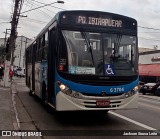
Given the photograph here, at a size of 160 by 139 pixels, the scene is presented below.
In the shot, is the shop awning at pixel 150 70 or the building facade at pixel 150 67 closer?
the shop awning at pixel 150 70

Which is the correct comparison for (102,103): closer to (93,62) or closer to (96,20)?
(93,62)

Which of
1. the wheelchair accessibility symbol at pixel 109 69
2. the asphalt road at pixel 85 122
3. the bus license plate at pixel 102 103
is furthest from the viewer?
the wheelchair accessibility symbol at pixel 109 69

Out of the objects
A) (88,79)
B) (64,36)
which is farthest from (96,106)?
(64,36)

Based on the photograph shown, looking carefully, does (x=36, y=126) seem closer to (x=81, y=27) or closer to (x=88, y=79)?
(x=88, y=79)

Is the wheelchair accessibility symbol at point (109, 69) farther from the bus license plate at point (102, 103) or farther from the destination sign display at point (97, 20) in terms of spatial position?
the destination sign display at point (97, 20)

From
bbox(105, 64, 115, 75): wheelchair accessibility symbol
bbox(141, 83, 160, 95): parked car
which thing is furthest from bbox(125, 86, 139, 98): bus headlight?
bbox(141, 83, 160, 95): parked car

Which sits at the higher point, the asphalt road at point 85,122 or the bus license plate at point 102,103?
the bus license plate at point 102,103

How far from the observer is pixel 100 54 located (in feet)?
34.2

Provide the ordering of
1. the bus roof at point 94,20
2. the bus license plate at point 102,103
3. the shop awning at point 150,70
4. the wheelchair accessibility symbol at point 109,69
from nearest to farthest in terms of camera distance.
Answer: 1. the bus license plate at point 102,103
2. the wheelchair accessibility symbol at point 109,69
3. the bus roof at point 94,20
4. the shop awning at point 150,70

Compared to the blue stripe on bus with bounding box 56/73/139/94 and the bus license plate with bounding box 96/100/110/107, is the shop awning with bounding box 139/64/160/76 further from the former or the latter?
the bus license plate with bounding box 96/100/110/107

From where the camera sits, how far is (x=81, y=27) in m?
10.6

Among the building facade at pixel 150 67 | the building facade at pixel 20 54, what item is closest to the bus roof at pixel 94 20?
the building facade at pixel 150 67

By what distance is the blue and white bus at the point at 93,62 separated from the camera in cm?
1014

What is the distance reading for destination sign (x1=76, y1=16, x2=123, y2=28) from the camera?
10727 millimetres
